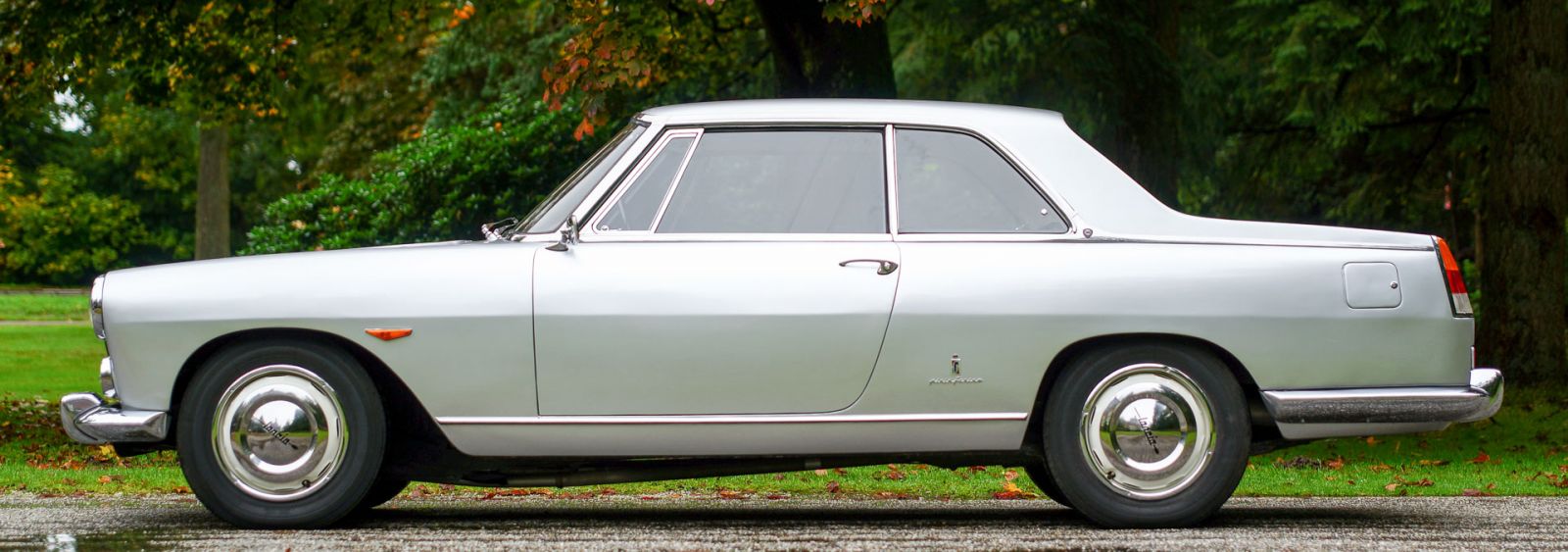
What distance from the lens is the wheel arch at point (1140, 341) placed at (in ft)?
19.0

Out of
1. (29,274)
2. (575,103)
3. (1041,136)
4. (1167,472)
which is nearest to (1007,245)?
(1041,136)

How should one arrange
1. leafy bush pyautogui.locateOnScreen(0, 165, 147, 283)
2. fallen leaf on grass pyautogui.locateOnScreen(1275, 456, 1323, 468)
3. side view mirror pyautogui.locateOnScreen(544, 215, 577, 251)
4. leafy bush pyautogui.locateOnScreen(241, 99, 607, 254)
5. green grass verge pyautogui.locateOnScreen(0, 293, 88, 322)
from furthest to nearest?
leafy bush pyautogui.locateOnScreen(0, 165, 147, 283), green grass verge pyautogui.locateOnScreen(0, 293, 88, 322), leafy bush pyautogui.locateOnScreen(241, 99, 607, 254), fallen leaf on grass pyautogui.locateOnScreen(1275, 456, 1323, 468), side view mirror pyautogui.locateOnScreen(544, 215, 577, 251)

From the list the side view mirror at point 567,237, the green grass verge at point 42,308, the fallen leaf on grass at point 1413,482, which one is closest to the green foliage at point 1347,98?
the fallen leaf on grass at point 1413,482

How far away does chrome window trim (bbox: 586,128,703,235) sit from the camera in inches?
228

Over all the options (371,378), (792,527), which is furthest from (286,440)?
(792,527)

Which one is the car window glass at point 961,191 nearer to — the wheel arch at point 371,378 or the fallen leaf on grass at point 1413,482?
the wheel arch at point 371,378

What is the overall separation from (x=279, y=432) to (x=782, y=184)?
6.47ft

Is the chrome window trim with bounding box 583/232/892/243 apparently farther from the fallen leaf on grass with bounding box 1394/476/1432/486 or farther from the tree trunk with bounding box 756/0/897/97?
the tree trunk with bounding box 756/0/897/97

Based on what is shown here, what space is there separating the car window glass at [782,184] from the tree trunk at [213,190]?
2772 cm

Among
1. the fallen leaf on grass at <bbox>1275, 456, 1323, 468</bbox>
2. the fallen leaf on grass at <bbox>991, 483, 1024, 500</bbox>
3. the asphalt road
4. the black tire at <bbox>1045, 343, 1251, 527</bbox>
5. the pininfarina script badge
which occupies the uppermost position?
the pininfarina script badge

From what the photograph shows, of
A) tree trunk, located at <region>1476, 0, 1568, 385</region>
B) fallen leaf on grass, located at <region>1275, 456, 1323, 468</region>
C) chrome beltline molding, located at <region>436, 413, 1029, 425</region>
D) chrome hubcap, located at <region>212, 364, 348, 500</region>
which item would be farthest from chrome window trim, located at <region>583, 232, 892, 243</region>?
tree trunk, located at <region>1476, 0, 1568, 385</region>

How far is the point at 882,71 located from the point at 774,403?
6363 millimetres

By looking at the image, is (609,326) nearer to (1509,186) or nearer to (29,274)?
(1509,186)

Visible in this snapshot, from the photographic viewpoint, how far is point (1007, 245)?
19.0 feet
